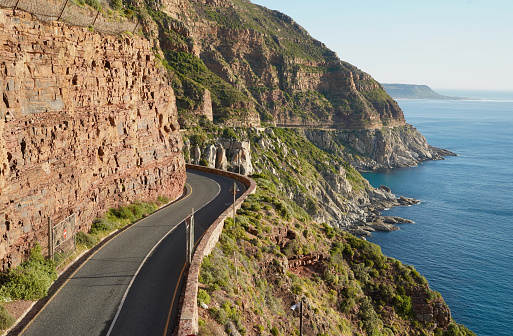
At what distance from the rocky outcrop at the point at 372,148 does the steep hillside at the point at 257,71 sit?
5.04 meters

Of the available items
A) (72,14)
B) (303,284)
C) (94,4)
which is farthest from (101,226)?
(303,284)

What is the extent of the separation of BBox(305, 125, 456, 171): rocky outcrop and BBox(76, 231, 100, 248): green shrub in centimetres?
13819

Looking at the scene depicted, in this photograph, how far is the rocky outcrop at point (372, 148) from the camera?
16012cm

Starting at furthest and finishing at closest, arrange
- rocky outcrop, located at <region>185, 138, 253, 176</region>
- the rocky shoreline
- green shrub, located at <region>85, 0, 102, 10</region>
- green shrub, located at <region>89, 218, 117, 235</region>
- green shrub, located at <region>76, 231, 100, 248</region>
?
1. the rocky shoreline
2. rocky outcrop, located at <region>185, 138, 253, 176</region>
3. green shrub, located at <region>85, 0, 102, 10</region>
4. green shrub, located at <region>89, 218, 117, 235</region>
5. green shrub, located at <region>76, 231, 100, 248</region>

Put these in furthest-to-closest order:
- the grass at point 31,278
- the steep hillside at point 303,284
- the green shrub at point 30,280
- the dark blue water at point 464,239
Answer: the dark blue water at point 464,239, the steep hillside at point 303,284, the green shrub at point 30,280, the grass at point 31,278

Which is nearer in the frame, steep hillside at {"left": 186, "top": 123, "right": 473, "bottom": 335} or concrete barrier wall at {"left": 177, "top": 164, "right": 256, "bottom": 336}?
concrete barrier wall at {"left": 177, "top": 164, "right": 256, "bottom": 336}

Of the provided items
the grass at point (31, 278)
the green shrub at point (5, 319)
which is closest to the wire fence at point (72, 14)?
the grass at point (31, 278)

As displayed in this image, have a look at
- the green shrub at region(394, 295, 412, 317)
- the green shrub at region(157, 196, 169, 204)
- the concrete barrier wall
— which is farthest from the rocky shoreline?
the concrete barrier wall

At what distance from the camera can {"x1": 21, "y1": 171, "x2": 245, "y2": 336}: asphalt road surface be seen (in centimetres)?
1686

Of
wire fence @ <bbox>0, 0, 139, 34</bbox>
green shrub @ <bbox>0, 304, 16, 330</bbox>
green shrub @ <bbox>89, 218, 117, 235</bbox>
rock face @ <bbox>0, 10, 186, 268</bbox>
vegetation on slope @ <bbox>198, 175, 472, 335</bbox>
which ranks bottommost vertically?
vegetation on slope @ <bbox>198, 175, 472, 335</bbox>

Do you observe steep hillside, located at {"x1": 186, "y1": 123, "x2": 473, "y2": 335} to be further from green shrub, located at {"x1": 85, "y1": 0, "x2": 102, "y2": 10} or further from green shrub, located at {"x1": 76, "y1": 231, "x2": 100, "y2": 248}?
green shrub, located at {"x1": 85, "y1": 0, "x2": 102, "y2": 10}

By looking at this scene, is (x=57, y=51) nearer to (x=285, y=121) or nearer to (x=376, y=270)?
(x=376, y=270)

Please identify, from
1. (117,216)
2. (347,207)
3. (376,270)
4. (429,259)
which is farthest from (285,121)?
(117,216)

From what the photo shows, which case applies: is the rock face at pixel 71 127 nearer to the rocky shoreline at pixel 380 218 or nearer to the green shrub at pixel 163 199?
the green shrub at pixel 163 199
